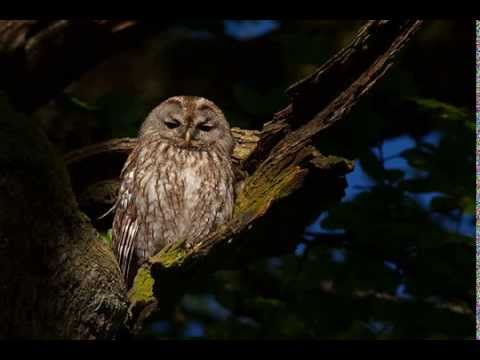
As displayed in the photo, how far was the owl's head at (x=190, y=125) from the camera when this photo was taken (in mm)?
4148

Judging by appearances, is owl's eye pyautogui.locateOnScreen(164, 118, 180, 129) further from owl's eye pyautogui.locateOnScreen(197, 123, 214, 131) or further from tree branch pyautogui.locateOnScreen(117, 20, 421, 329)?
tree branch pyautogui.locateOnScreen(117, 20, 421, 329)

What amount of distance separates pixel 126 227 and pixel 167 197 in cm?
25

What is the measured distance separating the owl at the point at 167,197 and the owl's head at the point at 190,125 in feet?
0.08

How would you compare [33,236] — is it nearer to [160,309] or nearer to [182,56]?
[160,309]

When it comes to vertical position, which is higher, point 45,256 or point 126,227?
point 45,256

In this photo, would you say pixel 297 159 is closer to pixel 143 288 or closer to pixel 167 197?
pixel 143 288

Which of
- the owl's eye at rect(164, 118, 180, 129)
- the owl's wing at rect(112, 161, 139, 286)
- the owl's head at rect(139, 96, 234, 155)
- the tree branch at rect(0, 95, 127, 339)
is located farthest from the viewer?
the owl's eye at rect(164, 118, 180, 129)

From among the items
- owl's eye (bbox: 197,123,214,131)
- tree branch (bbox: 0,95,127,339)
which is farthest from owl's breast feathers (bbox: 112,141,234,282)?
tree branch (bbox: 0,95,127,339)

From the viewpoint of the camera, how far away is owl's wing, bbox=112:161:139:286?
3.87 m

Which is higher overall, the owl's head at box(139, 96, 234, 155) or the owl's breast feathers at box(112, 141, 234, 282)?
the owl's head at box(139, 96, 234, 155)

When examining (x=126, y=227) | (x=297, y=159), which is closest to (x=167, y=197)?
(x=126, y=227)

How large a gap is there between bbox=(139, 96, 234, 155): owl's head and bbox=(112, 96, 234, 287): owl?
0.02m

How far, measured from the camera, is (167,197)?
3.83 meters

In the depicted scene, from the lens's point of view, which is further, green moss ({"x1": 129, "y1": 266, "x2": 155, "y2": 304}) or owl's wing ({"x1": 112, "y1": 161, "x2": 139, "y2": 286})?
owl's wing ({"x1": 112, "y1": 161, "x2": 139, "y2": 286})
